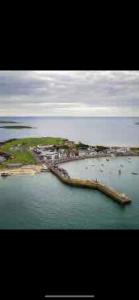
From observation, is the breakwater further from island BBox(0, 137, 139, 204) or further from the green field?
the green field

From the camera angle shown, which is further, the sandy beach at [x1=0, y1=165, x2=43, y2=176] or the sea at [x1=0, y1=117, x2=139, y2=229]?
the sandy beach at [x1=0, y1=165, x2=43, y2=176]

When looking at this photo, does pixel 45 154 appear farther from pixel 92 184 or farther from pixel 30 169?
pixel 92 184

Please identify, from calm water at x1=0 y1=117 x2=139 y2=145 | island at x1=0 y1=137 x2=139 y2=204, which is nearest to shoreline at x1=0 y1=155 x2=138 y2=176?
island at x1=0 y1=137 x2=139 y2=204

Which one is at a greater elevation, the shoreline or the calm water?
the calm water

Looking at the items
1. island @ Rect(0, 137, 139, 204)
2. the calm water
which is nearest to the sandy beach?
island @ Rect(0, 137, 139, 204)

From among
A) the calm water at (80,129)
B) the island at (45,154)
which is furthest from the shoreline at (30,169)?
the calm water at (80,129)

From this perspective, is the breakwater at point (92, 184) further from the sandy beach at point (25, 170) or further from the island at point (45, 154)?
the sandy beach at point (25, 170)

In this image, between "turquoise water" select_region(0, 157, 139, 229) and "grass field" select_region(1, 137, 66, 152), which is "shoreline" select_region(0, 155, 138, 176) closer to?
"turquoise water" select_region(0, 157, 139, 229)

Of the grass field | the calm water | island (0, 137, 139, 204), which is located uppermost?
the calm water
